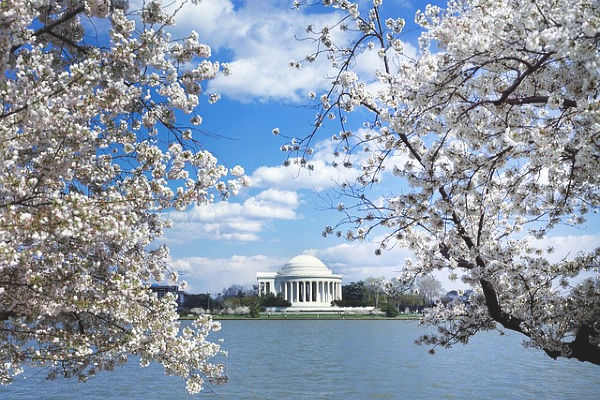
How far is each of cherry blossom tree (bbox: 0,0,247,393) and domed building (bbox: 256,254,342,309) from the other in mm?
103070

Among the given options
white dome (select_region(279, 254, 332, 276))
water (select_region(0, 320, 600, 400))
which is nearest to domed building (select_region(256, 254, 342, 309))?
white dome (select_region(279, 254, 332, 276))

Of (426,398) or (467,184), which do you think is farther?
(426,398)

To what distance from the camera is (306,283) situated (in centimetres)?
11300

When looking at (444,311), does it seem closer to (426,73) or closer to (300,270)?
(426,73)

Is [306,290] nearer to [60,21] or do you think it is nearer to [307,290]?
[307,290]

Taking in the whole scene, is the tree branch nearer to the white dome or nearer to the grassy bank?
the grassy bank

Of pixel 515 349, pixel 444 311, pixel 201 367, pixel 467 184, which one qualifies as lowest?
pixel 515 349

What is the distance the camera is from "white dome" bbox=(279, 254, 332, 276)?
374 feet

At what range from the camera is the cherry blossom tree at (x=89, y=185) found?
3.93 meters

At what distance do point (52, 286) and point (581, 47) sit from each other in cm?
461

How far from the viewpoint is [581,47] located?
342cm

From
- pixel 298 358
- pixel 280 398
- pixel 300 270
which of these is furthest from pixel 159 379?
pixel 300 270

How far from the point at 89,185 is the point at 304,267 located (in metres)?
110

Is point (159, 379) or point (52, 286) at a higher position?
point (52, 286)
